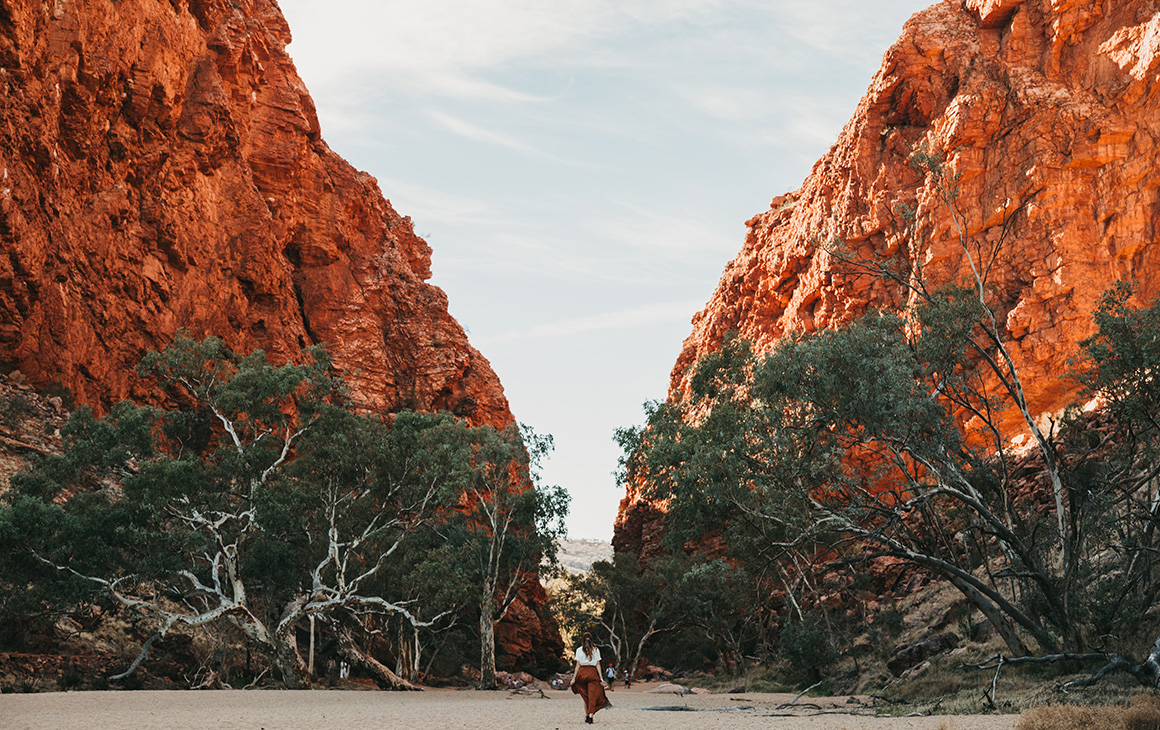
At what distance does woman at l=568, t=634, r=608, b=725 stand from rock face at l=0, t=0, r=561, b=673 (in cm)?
3248

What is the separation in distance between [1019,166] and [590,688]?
41.2 m

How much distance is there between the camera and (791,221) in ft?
201

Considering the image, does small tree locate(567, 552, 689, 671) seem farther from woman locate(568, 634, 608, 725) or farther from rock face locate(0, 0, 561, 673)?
woman locate(568, 634, 608, 725)

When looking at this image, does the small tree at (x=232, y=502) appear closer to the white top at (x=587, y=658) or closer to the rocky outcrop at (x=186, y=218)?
the rocky outcrop at (x=186, y=218)

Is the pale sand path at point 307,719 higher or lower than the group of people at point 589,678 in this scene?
lower

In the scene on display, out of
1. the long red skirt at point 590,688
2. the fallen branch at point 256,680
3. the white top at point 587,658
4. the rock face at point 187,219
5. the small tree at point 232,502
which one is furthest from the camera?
the rock face at point 187,219

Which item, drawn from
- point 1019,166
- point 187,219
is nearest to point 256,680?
point 187,219

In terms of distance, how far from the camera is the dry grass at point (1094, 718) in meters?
7.38

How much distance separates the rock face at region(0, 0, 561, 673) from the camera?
1335 inches

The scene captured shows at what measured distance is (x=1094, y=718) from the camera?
25.0 feet

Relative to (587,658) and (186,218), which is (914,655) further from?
(186,218)

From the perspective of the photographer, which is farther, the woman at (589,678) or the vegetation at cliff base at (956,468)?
the vegetation at cliff base at (956,468)

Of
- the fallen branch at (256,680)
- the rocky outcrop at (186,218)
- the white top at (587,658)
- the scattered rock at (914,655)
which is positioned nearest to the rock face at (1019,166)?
the scattered rock at (914,655)

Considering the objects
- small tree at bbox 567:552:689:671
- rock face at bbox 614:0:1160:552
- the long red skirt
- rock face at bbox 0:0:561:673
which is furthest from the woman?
rock face at bbox 0:0:561:673
